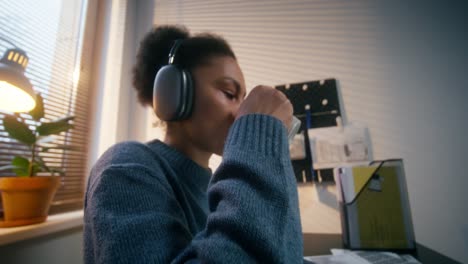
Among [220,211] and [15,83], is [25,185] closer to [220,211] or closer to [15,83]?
[15,83]

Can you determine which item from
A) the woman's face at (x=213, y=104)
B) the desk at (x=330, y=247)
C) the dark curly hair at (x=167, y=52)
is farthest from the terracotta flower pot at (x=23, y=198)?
the desk at (x=330, y=247)

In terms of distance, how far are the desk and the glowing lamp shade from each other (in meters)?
0.97

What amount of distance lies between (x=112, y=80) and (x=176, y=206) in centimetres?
111

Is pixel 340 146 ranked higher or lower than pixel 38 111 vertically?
lower

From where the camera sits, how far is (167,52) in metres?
0.68

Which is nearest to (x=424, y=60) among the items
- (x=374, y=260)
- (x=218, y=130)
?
(x=374, y=260)

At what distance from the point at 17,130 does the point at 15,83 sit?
206mm

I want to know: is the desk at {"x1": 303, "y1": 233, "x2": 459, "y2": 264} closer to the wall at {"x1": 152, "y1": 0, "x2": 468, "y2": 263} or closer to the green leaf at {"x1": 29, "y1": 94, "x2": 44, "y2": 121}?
the wall at {"x1": 152, "y1": 0, "x2": 468, "y2": 263}

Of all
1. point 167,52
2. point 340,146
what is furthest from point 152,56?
point 340,146

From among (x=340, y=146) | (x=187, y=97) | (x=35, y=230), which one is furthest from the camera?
(x=340, y=146)

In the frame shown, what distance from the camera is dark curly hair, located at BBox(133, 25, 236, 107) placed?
591 millimetres

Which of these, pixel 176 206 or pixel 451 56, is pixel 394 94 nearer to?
pixel 451 56

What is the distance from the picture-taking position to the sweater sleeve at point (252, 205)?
0.26m

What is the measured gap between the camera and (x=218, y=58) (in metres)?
0.59
